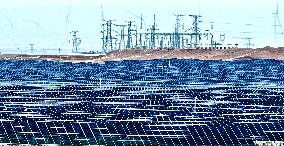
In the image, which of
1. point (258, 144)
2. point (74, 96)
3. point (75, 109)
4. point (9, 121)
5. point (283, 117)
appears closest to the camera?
point (258, 144)

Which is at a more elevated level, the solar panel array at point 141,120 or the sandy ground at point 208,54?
the solar panel array at point 141,120

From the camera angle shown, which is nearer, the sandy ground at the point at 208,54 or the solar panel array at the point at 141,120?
the solar panel array at the point at 141,120

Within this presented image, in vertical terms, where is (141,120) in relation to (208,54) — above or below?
above

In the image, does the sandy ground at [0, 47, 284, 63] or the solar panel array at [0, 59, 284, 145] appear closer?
the solar panel array at [0, 59, 284, 145]

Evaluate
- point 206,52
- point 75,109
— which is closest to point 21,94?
point 75,109

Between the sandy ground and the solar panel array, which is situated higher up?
the solar panel array

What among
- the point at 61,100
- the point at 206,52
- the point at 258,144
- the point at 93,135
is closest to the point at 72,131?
the point at 93,135

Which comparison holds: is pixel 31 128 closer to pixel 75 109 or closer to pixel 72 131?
pixel 72 131

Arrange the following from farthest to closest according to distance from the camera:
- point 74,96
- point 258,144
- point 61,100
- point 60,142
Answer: point 74,96 → point 61,100 → point 258,144 → point 60,142

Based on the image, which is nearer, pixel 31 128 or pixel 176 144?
pixel 176 144

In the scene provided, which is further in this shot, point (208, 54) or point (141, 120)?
point (208, 54)
